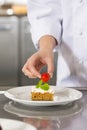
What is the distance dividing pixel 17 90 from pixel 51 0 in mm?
524

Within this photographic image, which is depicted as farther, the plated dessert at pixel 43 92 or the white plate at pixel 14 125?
the plated dessert at pixel 43 92

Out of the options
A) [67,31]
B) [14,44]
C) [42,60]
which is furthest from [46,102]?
[14,44]

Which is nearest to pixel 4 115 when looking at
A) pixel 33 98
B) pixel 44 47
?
pixel 33 98

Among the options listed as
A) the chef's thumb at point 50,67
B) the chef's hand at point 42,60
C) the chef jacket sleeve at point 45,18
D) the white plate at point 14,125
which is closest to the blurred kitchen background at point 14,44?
the chef jacket sleeve at point 45,18

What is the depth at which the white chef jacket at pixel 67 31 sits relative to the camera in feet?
4.54

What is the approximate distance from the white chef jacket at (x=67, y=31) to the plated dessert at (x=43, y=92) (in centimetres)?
33

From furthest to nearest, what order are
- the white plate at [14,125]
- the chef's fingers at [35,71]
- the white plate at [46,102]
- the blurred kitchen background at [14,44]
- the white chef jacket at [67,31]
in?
1. the blurred kitchen background at [14,44]
2. the white chef jacket at [67,31]
3. the chef's fingers at [35,71]
4. the white plate at [46,102]
5. the white plate at [14,125]

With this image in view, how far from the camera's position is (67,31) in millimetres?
1430

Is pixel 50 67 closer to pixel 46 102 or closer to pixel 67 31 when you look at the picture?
pixel 46 102

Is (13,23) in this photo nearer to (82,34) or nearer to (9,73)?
(9,73)

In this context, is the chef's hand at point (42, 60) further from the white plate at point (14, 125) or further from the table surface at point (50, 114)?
the white plate at point (14, 125)

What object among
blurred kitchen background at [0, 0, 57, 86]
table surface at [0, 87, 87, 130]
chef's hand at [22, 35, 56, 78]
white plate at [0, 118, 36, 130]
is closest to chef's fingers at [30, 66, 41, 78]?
chef's hand at [22, 35, 56, 78]

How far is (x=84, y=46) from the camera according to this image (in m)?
1.39

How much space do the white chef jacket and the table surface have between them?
33 cm
